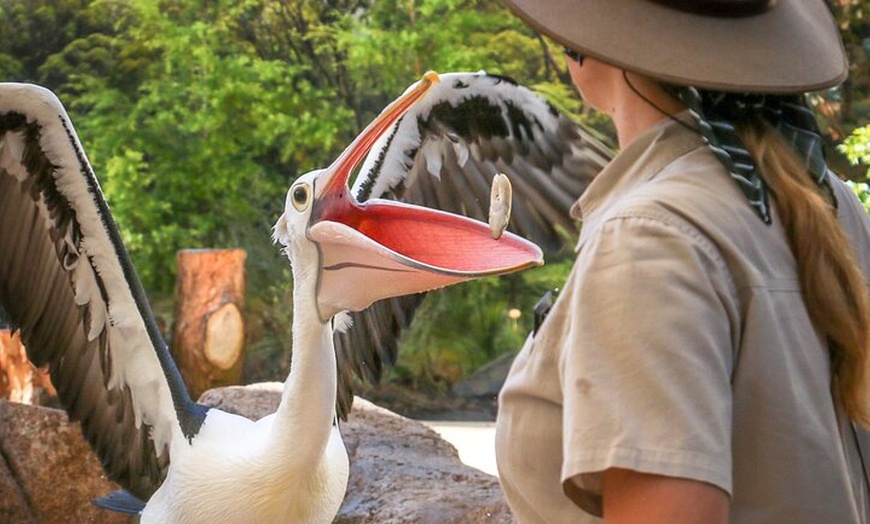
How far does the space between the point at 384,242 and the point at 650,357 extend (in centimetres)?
141

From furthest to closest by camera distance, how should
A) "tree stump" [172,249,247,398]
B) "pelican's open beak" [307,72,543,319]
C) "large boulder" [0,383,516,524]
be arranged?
"tree stump" [172,249,247,398] → "large boulder" [0,383,516,524] → "pelican's open beak" [307,72,543,319]

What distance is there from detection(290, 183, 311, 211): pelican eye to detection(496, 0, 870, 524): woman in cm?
138

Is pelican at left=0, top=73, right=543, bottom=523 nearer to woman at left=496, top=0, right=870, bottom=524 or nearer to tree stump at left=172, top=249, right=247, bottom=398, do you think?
woman at left=496, top=0, right=870, bottom=524

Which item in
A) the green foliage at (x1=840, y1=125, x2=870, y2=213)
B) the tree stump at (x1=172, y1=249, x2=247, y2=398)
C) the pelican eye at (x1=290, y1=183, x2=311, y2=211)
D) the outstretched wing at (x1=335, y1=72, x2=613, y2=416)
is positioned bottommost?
the tree stump at (x1=172, y1=249, x2=247, y2=398)

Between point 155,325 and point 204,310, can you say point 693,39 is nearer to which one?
point 155,325

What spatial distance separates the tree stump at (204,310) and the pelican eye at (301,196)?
12.2ft

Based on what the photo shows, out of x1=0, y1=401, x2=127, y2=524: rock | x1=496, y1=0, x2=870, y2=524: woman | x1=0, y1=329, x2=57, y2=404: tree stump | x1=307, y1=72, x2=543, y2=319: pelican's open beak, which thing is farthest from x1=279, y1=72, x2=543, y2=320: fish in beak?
x1=0, y1=329, x2=57, y2=404: tree stump

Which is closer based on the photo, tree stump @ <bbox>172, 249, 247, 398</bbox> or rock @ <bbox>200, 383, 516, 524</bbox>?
rock @ <bbox>200, 383, 516, 524</bbox>

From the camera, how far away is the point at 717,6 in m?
0.84

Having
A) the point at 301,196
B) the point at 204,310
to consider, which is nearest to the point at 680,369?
the point at 301,196

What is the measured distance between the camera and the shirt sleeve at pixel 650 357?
74 centimetres

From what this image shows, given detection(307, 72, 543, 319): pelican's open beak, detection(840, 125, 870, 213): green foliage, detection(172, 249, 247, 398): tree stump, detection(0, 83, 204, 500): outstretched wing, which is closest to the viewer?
detection(307, 72, 543, 319): pelican's open beak

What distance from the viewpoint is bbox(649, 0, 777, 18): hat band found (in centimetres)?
83

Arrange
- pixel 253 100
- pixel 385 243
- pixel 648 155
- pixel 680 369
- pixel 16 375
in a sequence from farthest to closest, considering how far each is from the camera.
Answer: pixel 253 100 → pixel 16 375 → pixel 385 243 → pixel 648 155 → pixel 680 369
